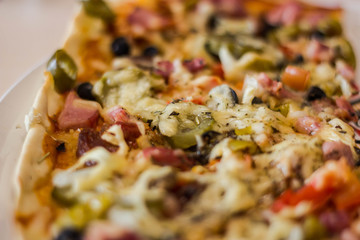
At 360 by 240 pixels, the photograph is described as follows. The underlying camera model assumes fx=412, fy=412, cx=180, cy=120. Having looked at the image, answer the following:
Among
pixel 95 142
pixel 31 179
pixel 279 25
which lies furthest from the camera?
pixel 279 25

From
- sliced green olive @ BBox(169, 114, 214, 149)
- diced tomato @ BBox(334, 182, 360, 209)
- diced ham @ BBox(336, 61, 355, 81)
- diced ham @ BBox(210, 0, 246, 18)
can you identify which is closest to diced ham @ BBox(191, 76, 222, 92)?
sliced green olive @ BBox(169, 114, 214, 149)

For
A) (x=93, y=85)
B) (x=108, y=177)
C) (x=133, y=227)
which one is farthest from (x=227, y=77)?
(x=133, y=227)

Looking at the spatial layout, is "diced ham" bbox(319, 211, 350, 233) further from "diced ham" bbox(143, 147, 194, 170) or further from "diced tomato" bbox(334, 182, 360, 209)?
"diced ham" bbox(143, 147, 194, 170)

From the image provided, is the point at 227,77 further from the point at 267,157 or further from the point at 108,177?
the point at 108,177

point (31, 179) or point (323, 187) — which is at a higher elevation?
point (31, 179)

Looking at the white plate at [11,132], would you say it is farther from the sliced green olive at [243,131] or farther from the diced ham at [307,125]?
the diced ham at [307,125]

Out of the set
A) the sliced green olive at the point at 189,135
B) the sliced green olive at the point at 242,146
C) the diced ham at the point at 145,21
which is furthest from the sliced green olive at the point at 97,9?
the sliced green olive at the point at 242,146

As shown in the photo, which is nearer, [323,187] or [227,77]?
[323,187]
